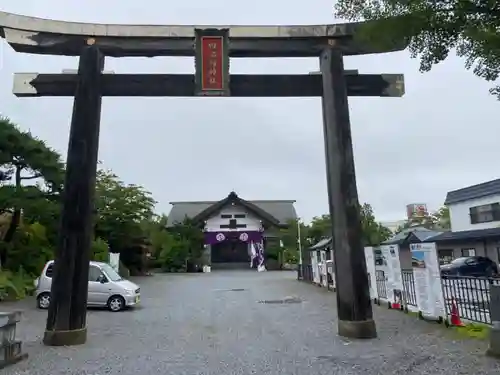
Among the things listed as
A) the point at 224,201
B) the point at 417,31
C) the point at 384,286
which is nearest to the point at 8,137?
the point at 384,286

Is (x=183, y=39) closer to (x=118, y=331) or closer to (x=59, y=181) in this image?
(x=118, y=331)

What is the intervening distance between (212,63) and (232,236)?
106 ft

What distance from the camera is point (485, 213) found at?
26.5 meters

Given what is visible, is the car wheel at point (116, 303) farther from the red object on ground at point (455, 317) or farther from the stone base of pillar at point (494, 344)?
the stone base of pillar at point (494, 344)

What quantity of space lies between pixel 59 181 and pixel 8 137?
2.45m

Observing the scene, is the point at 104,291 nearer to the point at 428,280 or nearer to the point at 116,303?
the point at 116,303

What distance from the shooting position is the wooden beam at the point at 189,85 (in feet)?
28.7

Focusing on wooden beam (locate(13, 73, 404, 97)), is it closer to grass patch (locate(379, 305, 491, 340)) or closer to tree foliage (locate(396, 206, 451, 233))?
grass patch (locate(379, 305, 491, 340))

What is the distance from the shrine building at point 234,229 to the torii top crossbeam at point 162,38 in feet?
103

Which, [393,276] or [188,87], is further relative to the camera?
[393,276]

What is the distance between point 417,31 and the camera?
5.34 meters

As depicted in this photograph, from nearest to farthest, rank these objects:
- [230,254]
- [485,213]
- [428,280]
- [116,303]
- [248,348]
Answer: [248,348]
[428,280]
[116,303]
[485,213]
[230,254]

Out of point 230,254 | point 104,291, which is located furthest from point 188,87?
point 230,254

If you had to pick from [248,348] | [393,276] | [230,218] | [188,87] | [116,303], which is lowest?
[248,348]
